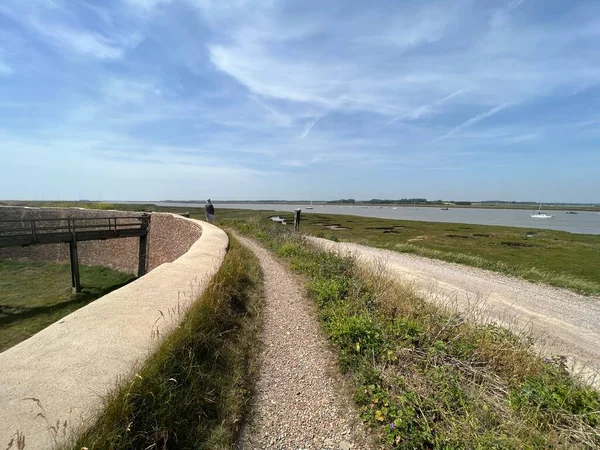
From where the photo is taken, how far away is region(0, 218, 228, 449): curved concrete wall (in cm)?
221

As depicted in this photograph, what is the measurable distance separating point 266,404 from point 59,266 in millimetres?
27289

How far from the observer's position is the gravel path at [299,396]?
2938 mm

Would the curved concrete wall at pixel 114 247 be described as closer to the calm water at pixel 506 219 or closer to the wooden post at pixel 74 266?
the wooden post at pixel 74 266

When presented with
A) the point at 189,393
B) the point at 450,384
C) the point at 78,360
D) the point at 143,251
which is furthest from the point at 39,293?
the point at 450,384

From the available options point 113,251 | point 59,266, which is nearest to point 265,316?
point 113,251

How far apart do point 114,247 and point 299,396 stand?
24126 mm

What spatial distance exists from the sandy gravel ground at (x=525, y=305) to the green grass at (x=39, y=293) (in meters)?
14.9

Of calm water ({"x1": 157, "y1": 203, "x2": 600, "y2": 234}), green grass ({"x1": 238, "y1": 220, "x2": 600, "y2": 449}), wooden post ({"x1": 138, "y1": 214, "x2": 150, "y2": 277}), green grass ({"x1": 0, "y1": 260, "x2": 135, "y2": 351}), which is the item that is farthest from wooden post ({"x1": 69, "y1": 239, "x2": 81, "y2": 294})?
calm water ({"x1": 157, "y1": 203, "x2": 600, "y2": 234})

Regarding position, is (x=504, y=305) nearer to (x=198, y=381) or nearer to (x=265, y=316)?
(x=265, y=316)

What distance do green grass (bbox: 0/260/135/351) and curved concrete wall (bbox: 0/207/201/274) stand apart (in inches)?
32.5

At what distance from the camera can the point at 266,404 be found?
11.0ft

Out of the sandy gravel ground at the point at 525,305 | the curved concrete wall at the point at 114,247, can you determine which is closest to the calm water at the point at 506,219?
the sandy gravel ground at the point at 525,305

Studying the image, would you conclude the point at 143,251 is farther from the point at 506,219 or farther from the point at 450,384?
the point at 506,219

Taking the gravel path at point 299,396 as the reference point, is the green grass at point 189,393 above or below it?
above
